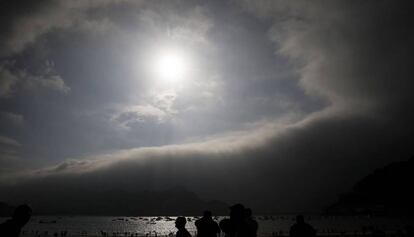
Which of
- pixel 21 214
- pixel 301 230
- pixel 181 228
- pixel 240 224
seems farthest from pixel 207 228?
pixel 21 214

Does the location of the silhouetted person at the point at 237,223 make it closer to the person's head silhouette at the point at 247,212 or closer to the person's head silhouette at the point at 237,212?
the person's head silhouette at the point at 237,212

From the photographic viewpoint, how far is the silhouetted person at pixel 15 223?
6277mm

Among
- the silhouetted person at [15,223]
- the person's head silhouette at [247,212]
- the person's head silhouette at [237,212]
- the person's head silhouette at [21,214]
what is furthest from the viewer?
the person's head silhouette at [247,212]

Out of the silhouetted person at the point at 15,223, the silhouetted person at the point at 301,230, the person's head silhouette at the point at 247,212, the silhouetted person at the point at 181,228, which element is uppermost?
the silhouetted person at the point at 15,223

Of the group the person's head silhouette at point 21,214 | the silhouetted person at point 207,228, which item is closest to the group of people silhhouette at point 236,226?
the silhouetted person at point 207,228

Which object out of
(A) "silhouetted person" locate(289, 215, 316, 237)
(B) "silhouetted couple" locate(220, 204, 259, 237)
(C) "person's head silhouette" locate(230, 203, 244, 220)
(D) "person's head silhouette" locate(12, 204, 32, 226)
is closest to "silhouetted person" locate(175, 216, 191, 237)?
(B) "silhouetted couple" locate(220, 204, 259, 237)

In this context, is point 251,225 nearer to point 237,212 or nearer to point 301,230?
point 237,212

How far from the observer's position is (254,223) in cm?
848

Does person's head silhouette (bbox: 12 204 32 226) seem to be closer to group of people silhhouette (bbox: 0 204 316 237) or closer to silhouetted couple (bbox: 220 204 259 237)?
group of people silhhouette (bbox: 0 204 316 237)

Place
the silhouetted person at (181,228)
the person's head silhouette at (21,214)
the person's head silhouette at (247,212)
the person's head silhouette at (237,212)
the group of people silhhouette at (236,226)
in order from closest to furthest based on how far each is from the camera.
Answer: the person's head silhouette at (21,214), the silhouetted person at (181,228), the group of people silhhouette at (236,226), the person's head silhouette at (237,212), the person's head silhouette at (247,212)

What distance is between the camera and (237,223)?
836cm

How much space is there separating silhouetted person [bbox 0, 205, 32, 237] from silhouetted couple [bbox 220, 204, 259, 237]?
5185mm

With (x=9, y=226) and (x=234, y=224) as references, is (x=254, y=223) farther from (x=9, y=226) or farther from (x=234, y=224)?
(x=9, y=226)

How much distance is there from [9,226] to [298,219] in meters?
7.49
